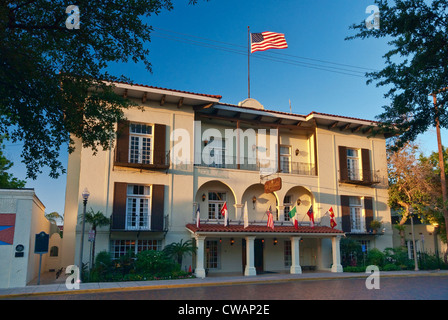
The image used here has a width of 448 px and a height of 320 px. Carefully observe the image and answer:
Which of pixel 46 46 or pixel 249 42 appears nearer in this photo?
pixel 46 46

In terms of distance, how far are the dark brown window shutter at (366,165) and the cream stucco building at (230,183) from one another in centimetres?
8

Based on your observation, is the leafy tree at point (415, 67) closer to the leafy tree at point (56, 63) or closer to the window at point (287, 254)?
the leafy tree at point (56, 63)

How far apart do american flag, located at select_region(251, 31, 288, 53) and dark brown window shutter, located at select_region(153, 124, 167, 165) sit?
854cm

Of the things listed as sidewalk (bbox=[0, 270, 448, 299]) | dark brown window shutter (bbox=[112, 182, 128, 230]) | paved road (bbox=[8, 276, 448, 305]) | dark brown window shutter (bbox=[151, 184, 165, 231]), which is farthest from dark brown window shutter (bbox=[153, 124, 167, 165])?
paved road (bbox=[8, 276, 448, 305])

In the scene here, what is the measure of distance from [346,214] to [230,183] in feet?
28.3

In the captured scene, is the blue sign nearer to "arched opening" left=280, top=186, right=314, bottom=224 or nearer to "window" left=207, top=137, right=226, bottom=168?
"window" left=207, top=137, right=226, bottom=168

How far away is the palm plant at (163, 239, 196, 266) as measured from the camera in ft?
66.3

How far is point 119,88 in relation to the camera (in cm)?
2086

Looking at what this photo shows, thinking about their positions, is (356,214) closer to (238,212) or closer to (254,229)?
(238,212)

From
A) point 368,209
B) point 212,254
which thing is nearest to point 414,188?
point 368,209

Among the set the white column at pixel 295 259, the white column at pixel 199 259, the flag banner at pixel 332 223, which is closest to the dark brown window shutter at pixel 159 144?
the white column at pixel 199 259
